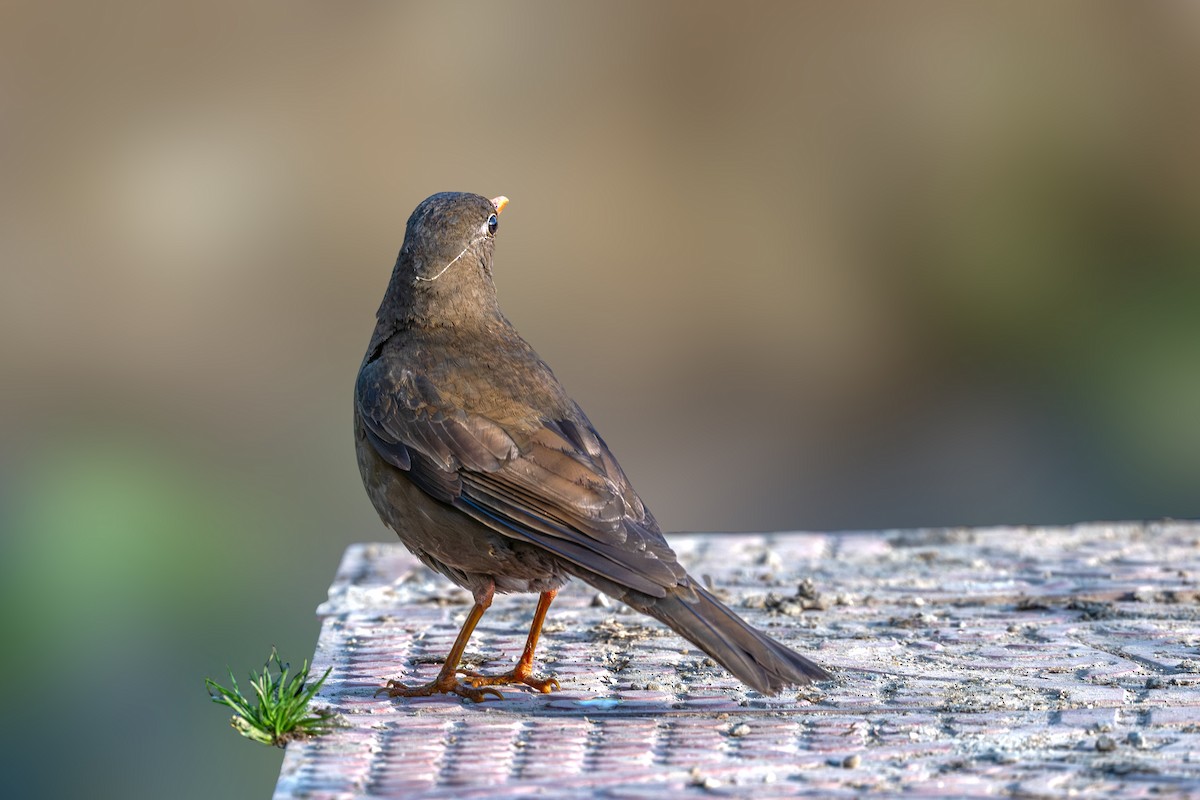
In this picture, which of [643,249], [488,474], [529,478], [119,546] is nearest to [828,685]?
[529,478]

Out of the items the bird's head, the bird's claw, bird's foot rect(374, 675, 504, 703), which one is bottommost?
bird's foot rect(374, 675, 504, 703)

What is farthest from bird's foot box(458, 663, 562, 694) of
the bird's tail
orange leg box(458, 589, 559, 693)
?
the bird's tail

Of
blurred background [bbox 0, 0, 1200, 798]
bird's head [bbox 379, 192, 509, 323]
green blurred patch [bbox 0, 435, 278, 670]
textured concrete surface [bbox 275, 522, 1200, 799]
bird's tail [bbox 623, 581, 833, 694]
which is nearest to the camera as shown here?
textured concrete surface [bbox 275, 522, 1200, 799]

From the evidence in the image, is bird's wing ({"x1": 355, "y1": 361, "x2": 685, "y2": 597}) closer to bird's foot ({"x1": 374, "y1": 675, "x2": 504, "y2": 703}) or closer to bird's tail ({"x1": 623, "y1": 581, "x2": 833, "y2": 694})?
bird's tail ({"x1": 623, "y1": 581, "x2": 833, "y2": 694})

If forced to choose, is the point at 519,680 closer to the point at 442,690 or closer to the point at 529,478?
the point at 442,690

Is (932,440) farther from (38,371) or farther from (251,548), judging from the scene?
(38,371)

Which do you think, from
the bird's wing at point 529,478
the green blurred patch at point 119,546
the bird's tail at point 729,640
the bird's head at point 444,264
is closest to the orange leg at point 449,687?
the bird's wing at point 529,478

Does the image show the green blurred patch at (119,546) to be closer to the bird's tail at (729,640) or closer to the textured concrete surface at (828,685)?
the textured concrete surface at (828,685)
